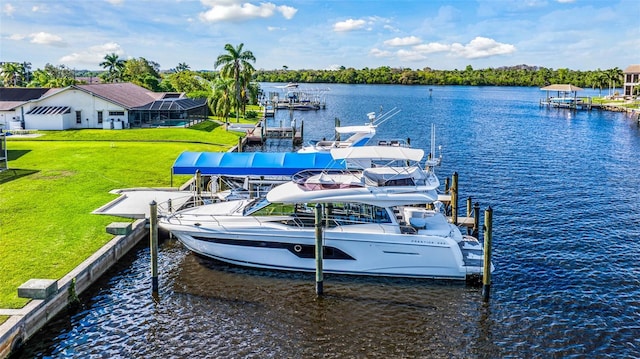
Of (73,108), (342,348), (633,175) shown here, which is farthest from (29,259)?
(633,175)

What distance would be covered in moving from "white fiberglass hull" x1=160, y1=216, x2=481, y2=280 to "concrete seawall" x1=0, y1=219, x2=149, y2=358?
203 cm

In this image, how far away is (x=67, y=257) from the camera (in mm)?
19234

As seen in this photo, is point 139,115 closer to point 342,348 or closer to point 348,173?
point 348,173

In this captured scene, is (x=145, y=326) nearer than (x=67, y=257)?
Yes

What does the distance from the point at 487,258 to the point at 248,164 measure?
12548 millimetres

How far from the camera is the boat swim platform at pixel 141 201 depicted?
24516 millimetres

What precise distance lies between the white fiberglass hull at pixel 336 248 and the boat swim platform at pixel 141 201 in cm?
363

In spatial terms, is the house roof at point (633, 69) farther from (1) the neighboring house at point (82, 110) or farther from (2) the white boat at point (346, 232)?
(2) the white boat at point (346, 232)

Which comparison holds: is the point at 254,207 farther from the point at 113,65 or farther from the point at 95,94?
the point at 113,65

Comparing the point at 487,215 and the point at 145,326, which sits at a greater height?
the point at 487,215

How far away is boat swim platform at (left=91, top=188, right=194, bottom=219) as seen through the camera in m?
24.5

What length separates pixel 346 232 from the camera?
20.3 metres

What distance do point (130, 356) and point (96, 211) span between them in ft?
36.7

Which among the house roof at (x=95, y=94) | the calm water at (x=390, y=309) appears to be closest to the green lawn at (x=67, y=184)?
the calm water at (x=390, y=309)
